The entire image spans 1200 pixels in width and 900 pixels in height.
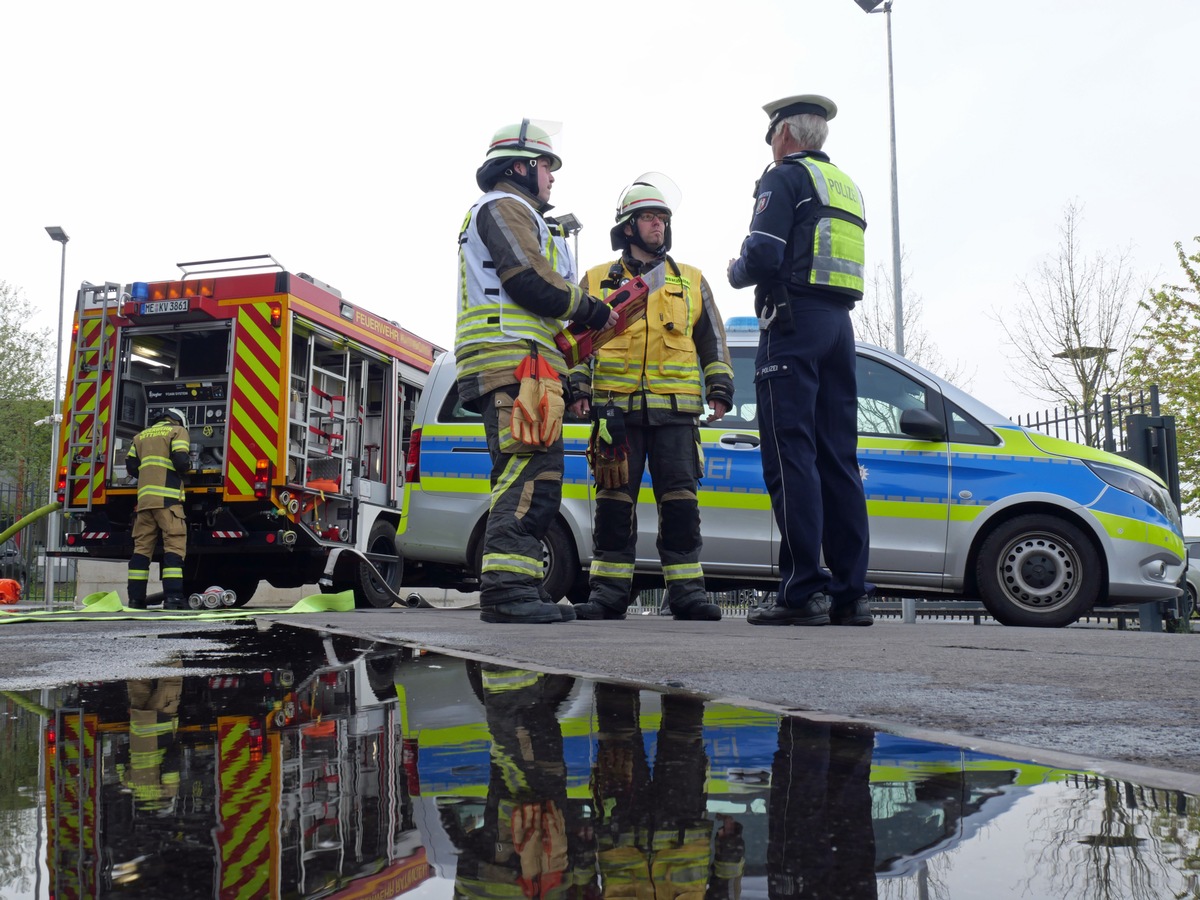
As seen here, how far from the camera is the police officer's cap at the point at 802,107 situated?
520cm

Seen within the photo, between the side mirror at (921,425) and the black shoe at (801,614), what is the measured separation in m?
2.04

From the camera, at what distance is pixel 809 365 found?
5035 millimetres

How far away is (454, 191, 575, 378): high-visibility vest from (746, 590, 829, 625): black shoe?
1.41m

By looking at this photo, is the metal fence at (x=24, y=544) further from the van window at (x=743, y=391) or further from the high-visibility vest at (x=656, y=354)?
the high-visibility vest at (x=656, y=354)

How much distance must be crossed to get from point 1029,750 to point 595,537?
4596mm

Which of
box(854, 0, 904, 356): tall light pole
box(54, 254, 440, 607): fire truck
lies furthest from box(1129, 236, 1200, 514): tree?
box(54, 254, 440, 607): fire truck

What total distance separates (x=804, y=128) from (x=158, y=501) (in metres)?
6.30

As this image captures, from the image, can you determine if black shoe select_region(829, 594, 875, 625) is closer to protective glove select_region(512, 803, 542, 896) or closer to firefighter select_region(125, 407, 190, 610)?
protective glove select_region(512, 803, 542, 896)

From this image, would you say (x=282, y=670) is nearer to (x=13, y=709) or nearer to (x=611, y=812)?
(x=13, y=709)

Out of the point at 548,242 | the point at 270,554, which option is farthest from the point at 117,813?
the point at 270,554

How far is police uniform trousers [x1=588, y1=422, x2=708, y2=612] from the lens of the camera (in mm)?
5770

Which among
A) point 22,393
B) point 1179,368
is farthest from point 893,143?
point 22,393

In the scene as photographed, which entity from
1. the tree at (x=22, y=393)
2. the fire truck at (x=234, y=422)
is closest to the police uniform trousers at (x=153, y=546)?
the fire truck at (x=234, y=422)

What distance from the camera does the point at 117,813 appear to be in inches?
40.4
